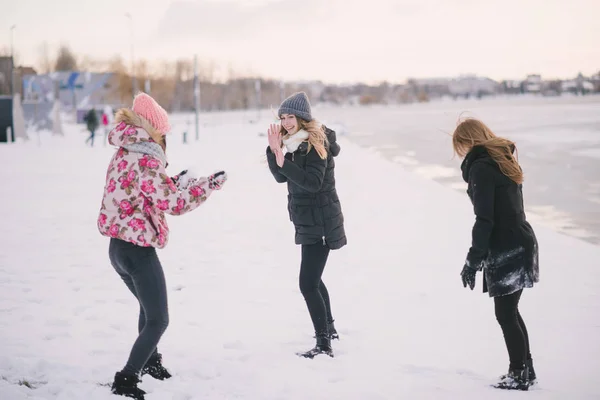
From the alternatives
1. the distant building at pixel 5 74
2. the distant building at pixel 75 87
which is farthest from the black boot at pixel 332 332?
the distant building at pixel 75 87

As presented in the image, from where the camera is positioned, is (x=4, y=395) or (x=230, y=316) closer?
(x=4, y=395)

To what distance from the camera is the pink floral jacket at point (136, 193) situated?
338 cm

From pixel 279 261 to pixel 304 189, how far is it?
10.9 ft

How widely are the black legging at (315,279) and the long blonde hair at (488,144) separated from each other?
117cm

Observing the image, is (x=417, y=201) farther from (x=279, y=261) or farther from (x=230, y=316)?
(x=230, y=316)

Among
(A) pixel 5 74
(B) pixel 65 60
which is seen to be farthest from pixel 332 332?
(B) pixel 65 60

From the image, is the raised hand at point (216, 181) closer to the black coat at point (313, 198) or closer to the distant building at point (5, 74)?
the black coat at point (313, 198)

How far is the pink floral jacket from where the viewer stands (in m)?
3.38

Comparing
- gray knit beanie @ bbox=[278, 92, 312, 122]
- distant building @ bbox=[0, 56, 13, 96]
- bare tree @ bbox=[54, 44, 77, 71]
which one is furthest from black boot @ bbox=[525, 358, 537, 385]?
bare tree @ bbox=[54, 44, 77, 71]

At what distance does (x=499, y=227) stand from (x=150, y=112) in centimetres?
216

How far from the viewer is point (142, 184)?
337 cm

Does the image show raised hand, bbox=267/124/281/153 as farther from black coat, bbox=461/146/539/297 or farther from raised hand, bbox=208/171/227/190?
black coat, bbox=461/146/539/297

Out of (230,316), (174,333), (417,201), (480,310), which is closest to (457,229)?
(417,201)

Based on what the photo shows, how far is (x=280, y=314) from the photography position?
546cm
